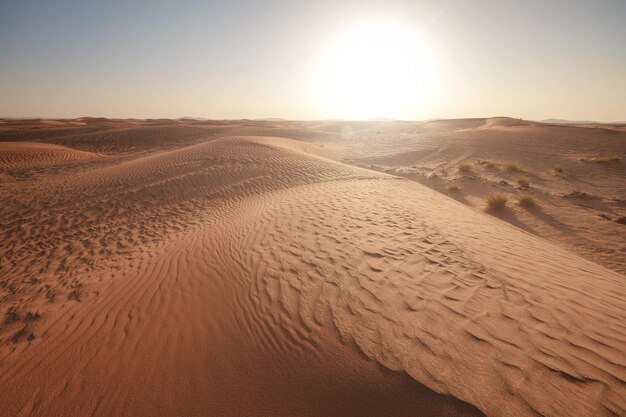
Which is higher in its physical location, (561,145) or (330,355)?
(561,145)

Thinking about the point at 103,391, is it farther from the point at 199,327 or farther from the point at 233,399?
the point at 233,399

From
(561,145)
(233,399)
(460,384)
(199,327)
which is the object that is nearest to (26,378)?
(199,327)

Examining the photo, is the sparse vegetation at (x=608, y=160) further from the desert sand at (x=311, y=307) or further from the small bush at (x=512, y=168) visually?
the desert sand at (x=311, y=307)

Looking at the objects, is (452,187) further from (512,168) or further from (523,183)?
(512,168)

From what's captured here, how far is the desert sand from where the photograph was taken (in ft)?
7.25

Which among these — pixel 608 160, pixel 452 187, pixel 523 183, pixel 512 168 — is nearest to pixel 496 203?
pixel 452 187

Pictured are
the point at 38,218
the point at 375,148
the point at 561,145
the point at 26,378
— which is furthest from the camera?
the point at 375,148

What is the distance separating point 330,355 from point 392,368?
1.89 ft

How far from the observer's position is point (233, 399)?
7.70ft

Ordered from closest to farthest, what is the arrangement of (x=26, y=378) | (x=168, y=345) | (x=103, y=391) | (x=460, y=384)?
(x=460, y=384), (x=103, y=391), (x=26, y=378), (x=168, y=345)

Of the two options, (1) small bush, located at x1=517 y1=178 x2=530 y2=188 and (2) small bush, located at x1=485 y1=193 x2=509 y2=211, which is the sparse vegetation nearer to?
(1) small bush, located at x1=517 y1=178 x2=530 y2=188

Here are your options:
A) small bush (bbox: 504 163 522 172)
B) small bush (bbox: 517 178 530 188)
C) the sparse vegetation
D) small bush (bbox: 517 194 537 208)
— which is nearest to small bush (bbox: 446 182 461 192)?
small bush (bbox: 517 194 537 208)

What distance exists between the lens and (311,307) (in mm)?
3227

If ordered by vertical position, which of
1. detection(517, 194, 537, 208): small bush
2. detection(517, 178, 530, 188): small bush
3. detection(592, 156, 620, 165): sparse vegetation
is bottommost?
detection(517, 194, 537, 208): small bush
